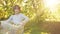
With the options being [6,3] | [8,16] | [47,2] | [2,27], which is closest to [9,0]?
[6,3]

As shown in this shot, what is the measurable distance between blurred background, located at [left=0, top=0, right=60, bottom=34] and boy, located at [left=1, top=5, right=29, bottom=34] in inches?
1.5

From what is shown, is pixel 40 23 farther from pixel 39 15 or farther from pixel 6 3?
pixel 6 3

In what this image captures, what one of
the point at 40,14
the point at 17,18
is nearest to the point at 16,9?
the point at 17,18

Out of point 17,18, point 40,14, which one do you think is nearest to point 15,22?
point 17,18

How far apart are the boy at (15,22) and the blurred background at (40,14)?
4 cm

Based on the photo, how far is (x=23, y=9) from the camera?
1.46 m

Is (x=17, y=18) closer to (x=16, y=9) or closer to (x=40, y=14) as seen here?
(x=16, y=9)

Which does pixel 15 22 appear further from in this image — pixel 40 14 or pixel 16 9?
pixel 40 14

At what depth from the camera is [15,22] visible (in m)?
1.44

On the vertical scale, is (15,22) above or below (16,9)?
below

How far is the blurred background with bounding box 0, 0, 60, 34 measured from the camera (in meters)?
1.40

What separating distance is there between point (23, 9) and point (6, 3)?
0.64ft

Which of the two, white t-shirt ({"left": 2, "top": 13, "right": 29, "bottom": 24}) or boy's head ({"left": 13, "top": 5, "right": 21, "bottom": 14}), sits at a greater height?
boy's head ({"left": 13, "top": 5, "right": 21, "bottom": 14})

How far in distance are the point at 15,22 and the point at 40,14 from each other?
0.27m
